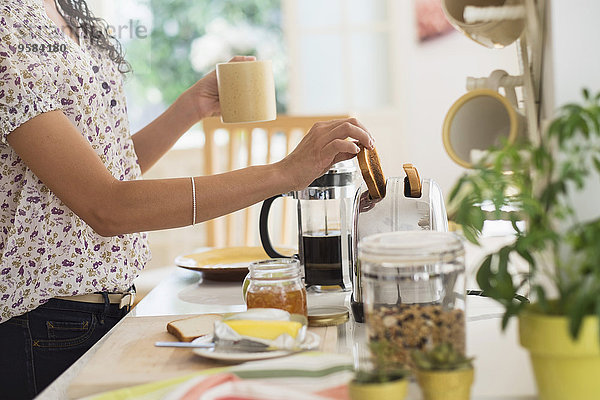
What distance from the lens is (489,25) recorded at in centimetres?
102

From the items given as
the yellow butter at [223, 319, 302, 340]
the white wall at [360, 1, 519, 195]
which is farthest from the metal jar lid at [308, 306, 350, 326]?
the white wall at [360, 1, 519, 195]

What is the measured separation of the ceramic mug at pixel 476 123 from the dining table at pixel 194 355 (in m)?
0.25

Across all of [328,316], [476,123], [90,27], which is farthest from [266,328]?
[90,27]

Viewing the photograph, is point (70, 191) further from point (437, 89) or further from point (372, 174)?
point (437, 89)

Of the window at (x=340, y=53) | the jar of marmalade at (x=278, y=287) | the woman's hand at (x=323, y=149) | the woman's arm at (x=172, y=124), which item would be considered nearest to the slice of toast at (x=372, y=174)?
the woman's hand at (x=323, y=149)

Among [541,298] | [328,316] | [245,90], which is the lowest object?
[328,316]

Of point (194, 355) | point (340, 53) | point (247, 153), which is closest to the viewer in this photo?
point (194, 355)

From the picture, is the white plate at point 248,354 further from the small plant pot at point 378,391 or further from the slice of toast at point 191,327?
the small plant pot at point 378,391

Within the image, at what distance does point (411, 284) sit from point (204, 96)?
904 mm

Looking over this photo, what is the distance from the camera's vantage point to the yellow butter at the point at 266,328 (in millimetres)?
908

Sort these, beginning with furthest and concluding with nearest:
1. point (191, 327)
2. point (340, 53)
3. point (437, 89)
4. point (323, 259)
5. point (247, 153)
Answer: point (437, 89) < point (340, 53) < point (247, 153) < point (323, 259) < point (191, 327)

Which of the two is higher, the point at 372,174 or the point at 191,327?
the point at 372,174

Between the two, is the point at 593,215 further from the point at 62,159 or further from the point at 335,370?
the point at 62,159

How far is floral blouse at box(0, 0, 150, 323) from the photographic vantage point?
1.25 meters
